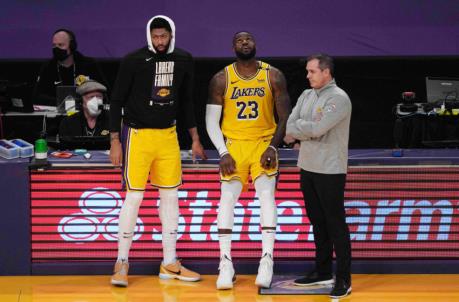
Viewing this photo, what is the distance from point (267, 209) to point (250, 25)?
3.91m

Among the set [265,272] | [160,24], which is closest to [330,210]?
[265,272]

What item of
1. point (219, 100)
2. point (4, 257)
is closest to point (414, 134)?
point (219, 100)

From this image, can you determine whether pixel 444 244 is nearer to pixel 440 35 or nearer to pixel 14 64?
pixel 440 35

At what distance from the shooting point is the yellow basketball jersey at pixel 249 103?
7.32m

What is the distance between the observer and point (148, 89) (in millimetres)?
7328

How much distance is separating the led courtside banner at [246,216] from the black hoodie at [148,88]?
48cm

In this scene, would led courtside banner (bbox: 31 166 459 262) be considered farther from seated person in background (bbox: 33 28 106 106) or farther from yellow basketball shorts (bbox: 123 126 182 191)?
seated person in background (bbox: 33 28 106 106)

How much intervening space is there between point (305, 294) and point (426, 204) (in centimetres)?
117

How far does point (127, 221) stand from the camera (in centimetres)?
736

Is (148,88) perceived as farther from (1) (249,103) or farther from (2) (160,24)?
(1) (249,103)

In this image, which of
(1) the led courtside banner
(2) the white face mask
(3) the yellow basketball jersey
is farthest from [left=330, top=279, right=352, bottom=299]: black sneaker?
(2) the white face mask

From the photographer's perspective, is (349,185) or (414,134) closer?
(349,185)

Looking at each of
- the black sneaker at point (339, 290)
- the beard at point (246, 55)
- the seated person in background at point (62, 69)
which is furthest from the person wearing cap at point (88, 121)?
the black sneaker at point (339, 290)

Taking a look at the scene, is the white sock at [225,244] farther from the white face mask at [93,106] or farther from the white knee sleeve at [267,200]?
the white face mask at [93,106]
